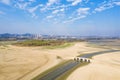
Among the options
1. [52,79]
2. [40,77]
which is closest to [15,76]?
[40,77]

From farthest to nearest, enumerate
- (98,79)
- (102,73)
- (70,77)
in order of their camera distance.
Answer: (102,73)
(70,77)
(98,79)

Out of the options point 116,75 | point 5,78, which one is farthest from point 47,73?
point 116,75

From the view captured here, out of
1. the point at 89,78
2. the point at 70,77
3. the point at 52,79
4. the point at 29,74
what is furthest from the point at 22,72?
the point at 89,78

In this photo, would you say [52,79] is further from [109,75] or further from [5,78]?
[109,75]

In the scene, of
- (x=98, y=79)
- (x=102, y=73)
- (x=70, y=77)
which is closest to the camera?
(x=98, y=79)

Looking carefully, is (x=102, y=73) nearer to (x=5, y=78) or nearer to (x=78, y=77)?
(x=78, y=77)

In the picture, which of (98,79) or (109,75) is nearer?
(98,79)

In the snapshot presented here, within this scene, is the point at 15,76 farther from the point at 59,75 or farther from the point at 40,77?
the point at 59,75

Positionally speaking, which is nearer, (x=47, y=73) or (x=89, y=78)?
(x=89, y=78)
